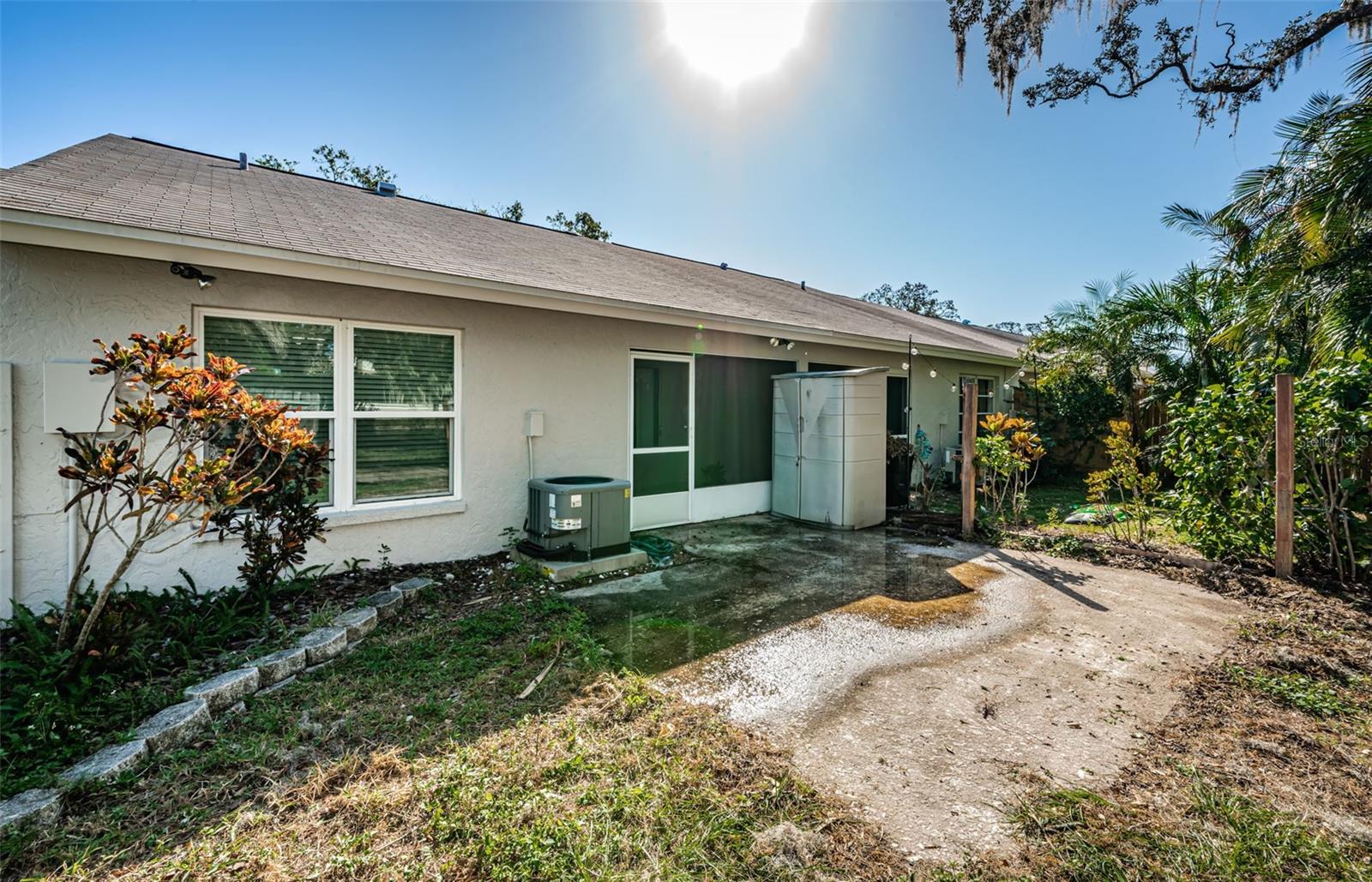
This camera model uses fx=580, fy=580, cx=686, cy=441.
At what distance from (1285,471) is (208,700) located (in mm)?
8299

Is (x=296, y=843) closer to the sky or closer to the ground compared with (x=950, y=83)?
closer to the ground

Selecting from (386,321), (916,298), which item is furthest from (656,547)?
(916,298)

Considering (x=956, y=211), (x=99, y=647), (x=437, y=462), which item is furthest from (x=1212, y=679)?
(x=956, y=211)

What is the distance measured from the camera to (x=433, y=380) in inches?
225

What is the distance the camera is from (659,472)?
7781 millimetres

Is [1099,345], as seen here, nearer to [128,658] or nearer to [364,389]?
[364,389]

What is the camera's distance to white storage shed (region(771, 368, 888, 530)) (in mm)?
7730

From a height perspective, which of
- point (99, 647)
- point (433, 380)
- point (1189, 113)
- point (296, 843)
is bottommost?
point (296, 843)

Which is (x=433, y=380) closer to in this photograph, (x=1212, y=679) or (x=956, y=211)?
(x=1212, y=679)

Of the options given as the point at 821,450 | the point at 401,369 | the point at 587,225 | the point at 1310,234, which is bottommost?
the point at 821,450

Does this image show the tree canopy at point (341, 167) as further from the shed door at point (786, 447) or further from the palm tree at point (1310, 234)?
the palm tree at point (1310, 234)

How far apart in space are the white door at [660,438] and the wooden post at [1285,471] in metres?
5.95

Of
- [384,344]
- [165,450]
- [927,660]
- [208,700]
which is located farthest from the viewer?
[384,344]

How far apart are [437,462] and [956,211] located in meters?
12.7
